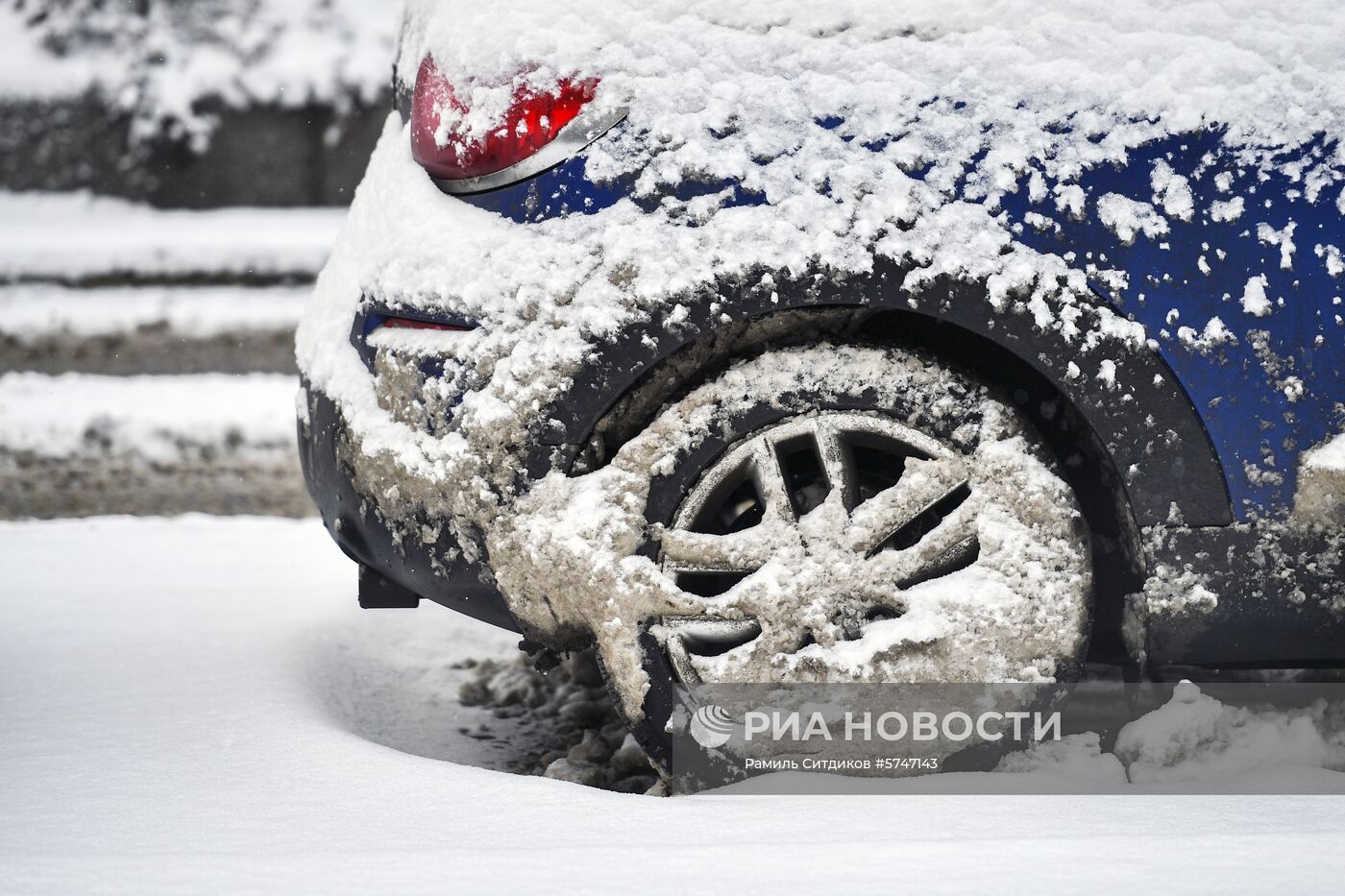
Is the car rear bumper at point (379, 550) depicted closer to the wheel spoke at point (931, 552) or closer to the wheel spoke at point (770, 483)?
the wheel spoke at point (770, 483)

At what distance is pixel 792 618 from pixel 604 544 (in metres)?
0.33

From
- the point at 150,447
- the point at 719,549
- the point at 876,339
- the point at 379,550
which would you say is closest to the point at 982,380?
the point at 876,339

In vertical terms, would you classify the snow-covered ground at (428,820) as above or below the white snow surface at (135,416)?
above

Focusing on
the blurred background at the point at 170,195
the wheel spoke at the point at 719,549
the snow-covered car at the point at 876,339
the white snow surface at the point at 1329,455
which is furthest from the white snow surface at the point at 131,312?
the white snow surface at the point at 1329,455

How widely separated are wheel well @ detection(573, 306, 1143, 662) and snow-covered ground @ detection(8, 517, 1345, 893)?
38cm

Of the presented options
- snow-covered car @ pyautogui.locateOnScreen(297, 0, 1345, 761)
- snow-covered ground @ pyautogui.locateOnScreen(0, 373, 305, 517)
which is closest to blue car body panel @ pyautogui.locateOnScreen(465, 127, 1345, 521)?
snow-covered car @ pyautogui.locateOnScreen(297, 0, 1345, 761)

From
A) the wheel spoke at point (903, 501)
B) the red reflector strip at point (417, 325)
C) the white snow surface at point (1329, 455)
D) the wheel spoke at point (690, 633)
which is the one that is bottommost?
the wheel spoke at point (690, 633)

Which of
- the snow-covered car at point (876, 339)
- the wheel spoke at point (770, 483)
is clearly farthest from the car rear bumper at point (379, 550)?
the wheel spoke at point (770, 483)

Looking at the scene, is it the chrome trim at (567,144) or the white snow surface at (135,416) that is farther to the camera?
the white snow surface at (135,416)

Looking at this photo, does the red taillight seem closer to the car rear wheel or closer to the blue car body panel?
the blue car body panel

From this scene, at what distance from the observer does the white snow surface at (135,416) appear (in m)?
5.04

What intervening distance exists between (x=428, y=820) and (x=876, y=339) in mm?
1045

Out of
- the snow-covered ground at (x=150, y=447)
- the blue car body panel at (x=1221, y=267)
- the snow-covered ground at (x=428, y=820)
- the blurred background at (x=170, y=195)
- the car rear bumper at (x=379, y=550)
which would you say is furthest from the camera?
the blurred background at (x=170, y=195)

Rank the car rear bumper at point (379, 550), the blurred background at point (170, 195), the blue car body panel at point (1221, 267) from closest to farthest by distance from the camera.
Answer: the blue car body panel at point (1221, 267)
the car rear bumper at point (379, 550)
the blurred background at point (170, 195)
